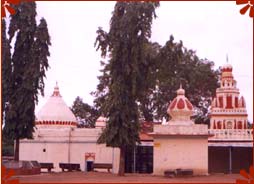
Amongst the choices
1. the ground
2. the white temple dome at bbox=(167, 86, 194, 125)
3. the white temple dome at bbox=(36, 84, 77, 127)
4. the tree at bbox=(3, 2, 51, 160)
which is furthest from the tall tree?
the white temple dome at bbox=(36, 84, 77, 127)

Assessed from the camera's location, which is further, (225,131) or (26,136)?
(225,131)

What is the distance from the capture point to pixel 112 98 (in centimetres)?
2275

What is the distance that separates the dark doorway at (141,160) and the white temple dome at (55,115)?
7.40m

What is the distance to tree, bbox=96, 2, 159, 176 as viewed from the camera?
22125mm

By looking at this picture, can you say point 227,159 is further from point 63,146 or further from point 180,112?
point 63,146

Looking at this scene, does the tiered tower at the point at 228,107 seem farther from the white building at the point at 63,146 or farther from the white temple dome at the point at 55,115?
the white temple dome at the point at 55,115

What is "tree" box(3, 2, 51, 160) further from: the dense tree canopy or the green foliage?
the dense tree canopy

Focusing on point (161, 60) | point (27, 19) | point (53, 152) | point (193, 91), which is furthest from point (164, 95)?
point (27, 19)

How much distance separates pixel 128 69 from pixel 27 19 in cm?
566

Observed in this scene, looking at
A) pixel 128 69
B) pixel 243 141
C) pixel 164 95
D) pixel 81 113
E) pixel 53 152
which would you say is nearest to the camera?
pixel 128 69

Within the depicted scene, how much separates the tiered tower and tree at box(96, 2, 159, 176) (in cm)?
1331

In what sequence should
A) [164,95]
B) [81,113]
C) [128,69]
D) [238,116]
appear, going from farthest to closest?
1. [81,113]
2. [164,95]
3. [238,116]
4. [128,69]

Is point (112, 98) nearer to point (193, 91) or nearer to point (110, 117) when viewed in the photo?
point (110, 117)

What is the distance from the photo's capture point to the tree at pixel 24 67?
22.1m
